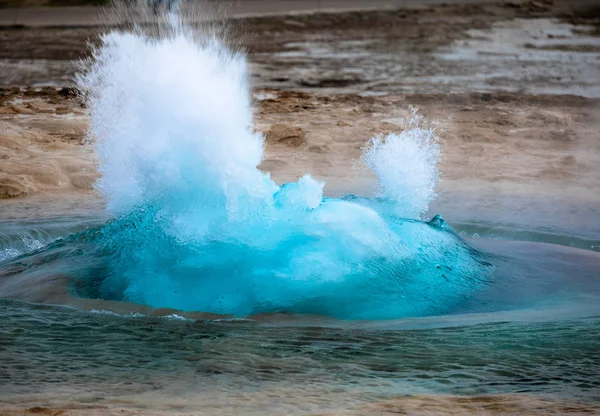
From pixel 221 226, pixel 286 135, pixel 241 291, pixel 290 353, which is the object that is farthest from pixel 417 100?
pixel 290 353

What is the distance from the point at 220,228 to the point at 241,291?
330 mm

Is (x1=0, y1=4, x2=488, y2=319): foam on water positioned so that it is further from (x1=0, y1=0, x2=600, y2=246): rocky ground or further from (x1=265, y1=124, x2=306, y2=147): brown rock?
(x1=265, y1=124, x2=306, y2=147): brown rock

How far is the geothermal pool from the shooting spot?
293 cm

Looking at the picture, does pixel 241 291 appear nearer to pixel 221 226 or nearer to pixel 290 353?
pixel 221 226

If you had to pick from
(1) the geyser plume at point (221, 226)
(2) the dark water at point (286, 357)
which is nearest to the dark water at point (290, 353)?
(2) the dark water at point (286, 357)

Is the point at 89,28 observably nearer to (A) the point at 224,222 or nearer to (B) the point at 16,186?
(B) the point at 16,186

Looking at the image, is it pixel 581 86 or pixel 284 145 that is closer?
pixel 284 145

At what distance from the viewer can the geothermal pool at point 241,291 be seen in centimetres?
293

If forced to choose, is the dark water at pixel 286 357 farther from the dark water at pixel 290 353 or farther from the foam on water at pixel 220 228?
the foam on water at pixel 220 228

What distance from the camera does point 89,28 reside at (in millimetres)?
16219

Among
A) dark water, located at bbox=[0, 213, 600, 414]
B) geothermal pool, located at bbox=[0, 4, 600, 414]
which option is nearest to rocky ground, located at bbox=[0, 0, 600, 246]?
geothermal pool, located at bbox=[0, 4, 600, 414]

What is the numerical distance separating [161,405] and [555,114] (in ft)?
23.1

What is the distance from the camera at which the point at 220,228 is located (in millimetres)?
4078

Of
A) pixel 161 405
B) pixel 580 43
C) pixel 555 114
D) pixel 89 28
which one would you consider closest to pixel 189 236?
pixel 161 405
